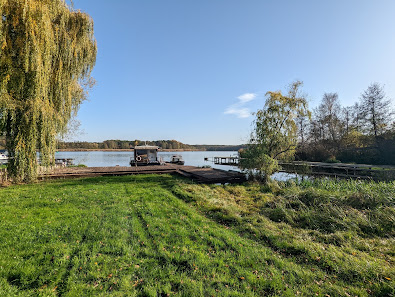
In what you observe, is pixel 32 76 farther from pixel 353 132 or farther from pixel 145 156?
pixel 353 132

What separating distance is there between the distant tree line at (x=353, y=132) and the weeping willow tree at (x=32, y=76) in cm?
2460

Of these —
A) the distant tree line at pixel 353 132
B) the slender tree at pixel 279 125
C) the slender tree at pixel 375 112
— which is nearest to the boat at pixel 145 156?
the slender tree at pixel 279 125

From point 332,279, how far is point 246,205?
422 cm

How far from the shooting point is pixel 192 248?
3791mm

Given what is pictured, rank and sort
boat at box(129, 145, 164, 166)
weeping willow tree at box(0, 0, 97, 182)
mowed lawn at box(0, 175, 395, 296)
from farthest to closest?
boat at box(129, 145, 164, 166) → weeping willow tree at box(0, 0, 97, 182) → mowed lawn at box(0, 175, 395, 296)

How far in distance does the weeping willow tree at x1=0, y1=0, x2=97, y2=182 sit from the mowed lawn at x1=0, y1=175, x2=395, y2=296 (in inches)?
83.1

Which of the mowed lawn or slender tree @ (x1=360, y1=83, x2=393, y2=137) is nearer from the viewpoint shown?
the mowed lawn

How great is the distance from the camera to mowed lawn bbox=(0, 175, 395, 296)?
2.74 m

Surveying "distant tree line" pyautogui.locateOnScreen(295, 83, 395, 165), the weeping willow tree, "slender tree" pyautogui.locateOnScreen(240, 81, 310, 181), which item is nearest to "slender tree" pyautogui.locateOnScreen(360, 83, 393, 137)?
"distant tree line" pyautogui.locateOnScreen(295, 83, 395, 165)

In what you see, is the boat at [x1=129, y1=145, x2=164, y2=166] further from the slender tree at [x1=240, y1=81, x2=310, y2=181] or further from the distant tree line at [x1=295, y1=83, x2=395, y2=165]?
the distant tree line at [x1=295, y1=83, x2=395, y2=165]

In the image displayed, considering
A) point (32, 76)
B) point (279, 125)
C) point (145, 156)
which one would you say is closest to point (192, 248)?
point (32, 76)

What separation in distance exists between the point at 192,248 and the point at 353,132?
34417 millimetres

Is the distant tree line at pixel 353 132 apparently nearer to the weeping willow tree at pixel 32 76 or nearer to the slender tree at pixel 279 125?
the slender tree at pixel 279 125

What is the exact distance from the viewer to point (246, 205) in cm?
725
